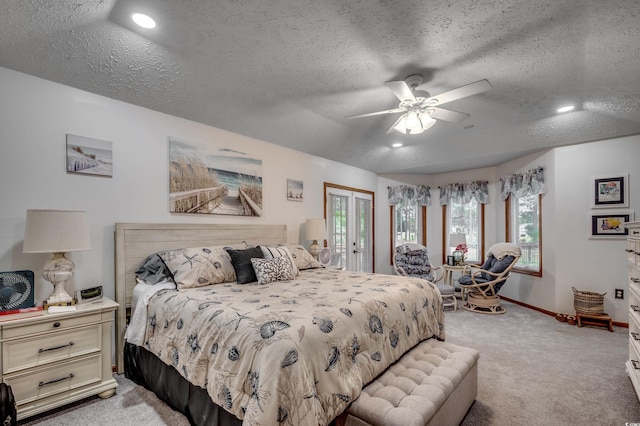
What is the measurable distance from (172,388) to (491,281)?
4225 mm

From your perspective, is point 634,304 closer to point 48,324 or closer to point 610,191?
point 610,191

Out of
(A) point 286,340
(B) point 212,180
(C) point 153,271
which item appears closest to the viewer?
(A) point 286,340

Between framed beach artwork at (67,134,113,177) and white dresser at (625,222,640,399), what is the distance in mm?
4252

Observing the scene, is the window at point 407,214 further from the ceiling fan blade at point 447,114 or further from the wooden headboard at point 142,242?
the wooden headboard at point 142,242

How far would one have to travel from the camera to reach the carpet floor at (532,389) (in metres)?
2.02

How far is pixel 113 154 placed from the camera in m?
2.79

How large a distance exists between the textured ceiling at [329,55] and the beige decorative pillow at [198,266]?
1500 millimetres

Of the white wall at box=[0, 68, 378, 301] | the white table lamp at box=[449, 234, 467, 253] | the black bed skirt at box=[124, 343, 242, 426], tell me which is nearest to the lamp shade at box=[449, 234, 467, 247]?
the white table lamp at box=[449, 234, 467, 253]

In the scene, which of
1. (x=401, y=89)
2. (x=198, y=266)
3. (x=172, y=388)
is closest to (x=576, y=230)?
(x=401, y=89)

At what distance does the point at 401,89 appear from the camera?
95.6 inches

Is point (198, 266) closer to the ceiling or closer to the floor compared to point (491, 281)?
closer to the ceiling

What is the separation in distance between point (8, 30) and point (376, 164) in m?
4.84

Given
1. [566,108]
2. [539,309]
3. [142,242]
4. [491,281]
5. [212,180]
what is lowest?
[539,309]

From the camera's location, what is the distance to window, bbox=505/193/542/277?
4761mm
